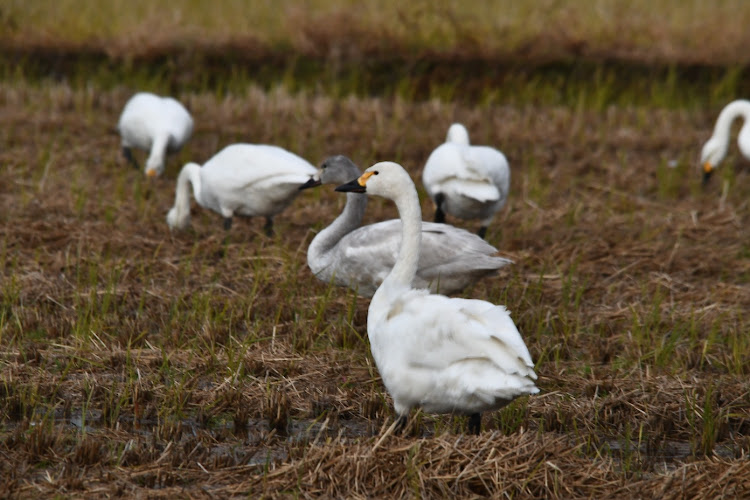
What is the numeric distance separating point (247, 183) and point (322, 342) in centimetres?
164

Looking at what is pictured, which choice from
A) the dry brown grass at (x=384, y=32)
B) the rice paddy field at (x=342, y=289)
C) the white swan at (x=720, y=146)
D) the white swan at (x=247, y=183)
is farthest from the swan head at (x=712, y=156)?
the white swan at (x=247, y=183)

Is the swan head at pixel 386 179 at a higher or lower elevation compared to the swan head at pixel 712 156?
higher

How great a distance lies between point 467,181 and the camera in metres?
6.24

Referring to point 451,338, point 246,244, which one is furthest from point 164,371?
point 246,244

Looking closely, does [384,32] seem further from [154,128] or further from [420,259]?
[420,259]

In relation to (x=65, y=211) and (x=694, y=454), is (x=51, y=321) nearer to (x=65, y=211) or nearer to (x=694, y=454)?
(x=65, y=211)

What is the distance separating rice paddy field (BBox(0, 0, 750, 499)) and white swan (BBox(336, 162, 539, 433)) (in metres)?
0.16

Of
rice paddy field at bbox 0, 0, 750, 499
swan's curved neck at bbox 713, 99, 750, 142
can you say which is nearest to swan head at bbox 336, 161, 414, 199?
rice paddy field at bbox 0, 0, 750, 499

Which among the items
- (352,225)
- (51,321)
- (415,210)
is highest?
(415,210)

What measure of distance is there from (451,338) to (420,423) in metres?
0.57

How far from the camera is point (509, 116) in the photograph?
10117mm

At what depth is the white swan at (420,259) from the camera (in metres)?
4.93

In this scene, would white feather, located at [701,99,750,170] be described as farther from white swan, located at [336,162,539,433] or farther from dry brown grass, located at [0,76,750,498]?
white swan, located at [336,162,539,433]

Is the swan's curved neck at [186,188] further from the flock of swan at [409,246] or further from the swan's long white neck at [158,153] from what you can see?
the swan's long white neck at [158,153]
